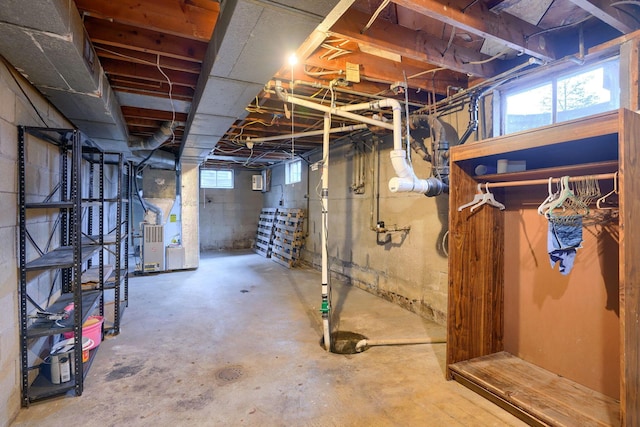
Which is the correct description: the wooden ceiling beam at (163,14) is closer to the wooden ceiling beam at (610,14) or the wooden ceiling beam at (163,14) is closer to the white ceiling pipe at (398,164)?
the white ceiling pipe at (398,164)

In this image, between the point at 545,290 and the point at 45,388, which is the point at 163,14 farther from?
the point at 545,290

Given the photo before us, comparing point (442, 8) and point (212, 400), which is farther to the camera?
point (212, 400)

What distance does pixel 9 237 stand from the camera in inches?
71.9

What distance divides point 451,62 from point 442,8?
29.0 inches

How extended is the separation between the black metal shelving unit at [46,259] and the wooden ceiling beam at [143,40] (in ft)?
2.15

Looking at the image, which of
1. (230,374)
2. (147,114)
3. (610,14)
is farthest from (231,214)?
(610,14)

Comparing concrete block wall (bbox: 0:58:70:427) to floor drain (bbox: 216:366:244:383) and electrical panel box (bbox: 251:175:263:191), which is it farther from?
electrical panel box (bbox: 251:175:263:191)

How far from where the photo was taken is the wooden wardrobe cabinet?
1428mm

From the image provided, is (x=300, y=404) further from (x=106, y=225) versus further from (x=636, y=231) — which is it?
(x=106, y=225)

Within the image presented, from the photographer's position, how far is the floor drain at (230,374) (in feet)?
7.38

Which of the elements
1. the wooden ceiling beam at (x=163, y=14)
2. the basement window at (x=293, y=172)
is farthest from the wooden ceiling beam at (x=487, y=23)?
the basement window at (x=293, y=172)

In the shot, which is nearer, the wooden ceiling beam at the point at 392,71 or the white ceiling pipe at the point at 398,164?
the wooden ceiling beam at the point at 392,71

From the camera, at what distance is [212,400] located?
2004 millimetres

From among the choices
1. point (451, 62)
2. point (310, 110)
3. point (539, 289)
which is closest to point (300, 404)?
point (539, 289)
